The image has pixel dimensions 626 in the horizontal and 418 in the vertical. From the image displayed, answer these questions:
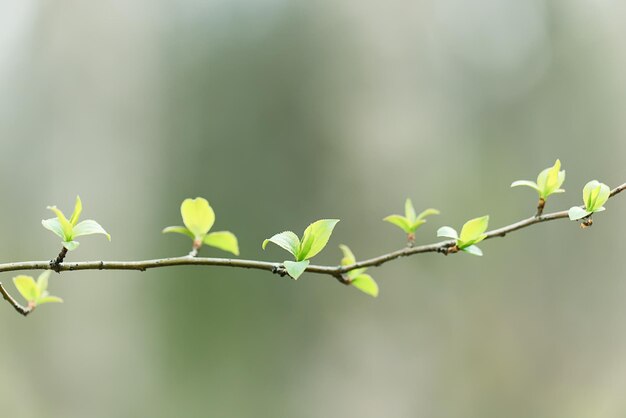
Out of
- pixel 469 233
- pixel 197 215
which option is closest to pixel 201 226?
pixel 197 215

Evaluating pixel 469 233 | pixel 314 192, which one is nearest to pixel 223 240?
pixel 469 233

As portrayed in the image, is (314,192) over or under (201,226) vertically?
over

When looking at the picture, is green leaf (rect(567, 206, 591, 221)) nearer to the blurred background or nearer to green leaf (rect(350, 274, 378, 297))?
green leaf (rect(350, 274, 378, 297))

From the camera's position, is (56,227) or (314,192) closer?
(56,227)

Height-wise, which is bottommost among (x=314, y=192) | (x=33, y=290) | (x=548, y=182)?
(x=33, y=290)

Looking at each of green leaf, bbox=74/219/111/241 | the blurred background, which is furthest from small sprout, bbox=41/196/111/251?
the blurred background

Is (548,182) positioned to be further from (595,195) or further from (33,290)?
(33,290)

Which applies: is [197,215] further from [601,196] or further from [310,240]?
[601,196]
